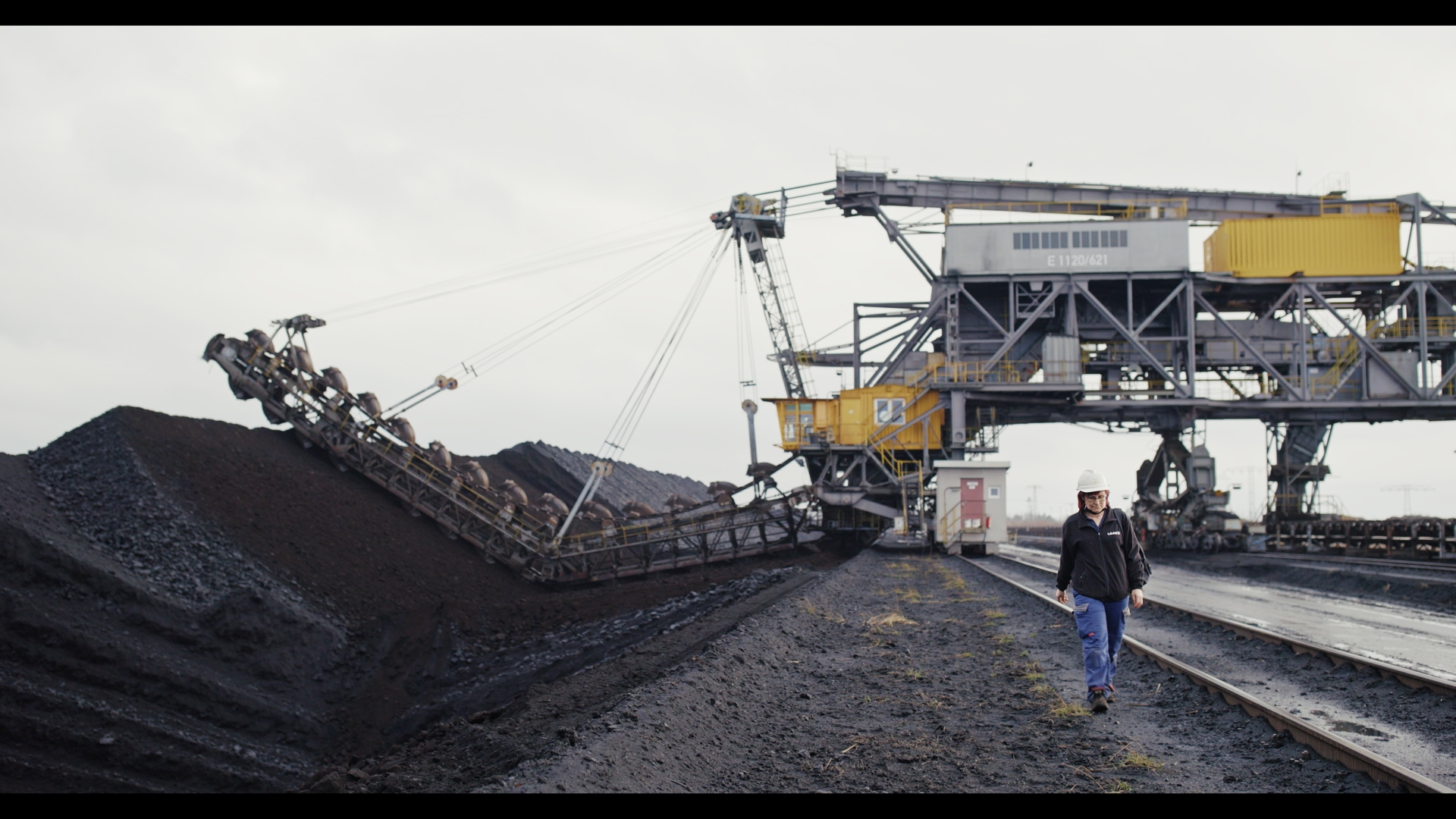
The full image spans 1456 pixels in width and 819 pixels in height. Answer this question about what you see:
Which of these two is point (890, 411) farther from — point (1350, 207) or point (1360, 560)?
point (1350, 207)

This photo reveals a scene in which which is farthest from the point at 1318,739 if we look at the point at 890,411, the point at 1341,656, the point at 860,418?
the point at 890,411

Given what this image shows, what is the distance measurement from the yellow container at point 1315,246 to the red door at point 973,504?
11155 millimetres

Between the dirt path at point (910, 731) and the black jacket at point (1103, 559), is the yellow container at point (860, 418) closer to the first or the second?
the dirt path at point (910, 731)

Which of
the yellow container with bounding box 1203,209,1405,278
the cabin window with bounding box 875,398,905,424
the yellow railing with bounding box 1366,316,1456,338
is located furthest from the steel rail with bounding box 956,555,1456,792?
the yellow railing with bounding box 1366,316,1456,338

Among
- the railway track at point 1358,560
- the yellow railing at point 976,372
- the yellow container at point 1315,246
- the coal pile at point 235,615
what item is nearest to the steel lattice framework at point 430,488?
the coal pile at point 235,615

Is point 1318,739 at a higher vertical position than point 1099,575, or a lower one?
lower

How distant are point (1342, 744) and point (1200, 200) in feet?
97.5

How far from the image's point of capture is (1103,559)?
21.1 feet

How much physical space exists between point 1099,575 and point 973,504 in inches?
791

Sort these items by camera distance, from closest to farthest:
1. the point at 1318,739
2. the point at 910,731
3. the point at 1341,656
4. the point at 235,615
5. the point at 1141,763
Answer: the point at 1141,763 < the point at 1318,739 < the point at 910,731 < the point at 1341,656 < the point at 235,615

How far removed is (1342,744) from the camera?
198 inches

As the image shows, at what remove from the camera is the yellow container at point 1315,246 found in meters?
29.7

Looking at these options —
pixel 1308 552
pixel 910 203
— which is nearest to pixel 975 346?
pixel 910 203

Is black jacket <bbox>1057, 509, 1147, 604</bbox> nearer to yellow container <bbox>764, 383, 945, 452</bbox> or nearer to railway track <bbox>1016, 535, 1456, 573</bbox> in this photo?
railway track <bbox>1016, 535, 1456, 573</bbox>
